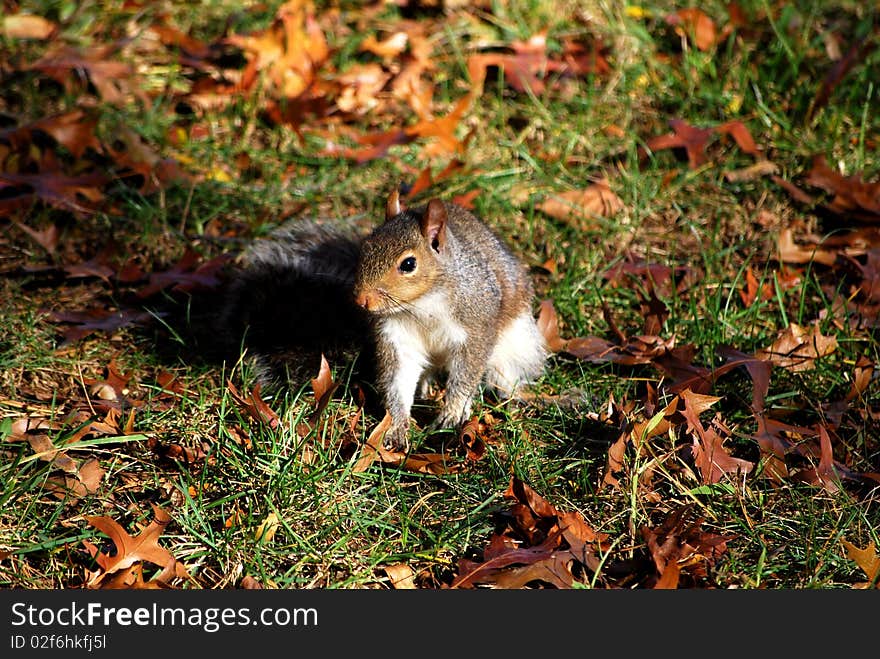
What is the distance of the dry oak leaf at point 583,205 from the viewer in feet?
14.6

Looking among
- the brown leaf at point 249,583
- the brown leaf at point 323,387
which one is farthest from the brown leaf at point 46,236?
the brown leaf at point 249,583

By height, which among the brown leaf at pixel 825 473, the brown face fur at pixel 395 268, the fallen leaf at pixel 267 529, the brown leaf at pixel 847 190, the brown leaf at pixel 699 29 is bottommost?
the fallen leaf at pixel 267 529

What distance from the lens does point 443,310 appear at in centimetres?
335

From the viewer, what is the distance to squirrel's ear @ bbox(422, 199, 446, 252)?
3.19 meters

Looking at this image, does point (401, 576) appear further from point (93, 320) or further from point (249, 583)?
point (93, 320)

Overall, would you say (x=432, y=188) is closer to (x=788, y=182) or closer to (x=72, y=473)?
(x=788, y=182)

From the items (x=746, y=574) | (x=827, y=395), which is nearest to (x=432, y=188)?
(x=827, y=395)

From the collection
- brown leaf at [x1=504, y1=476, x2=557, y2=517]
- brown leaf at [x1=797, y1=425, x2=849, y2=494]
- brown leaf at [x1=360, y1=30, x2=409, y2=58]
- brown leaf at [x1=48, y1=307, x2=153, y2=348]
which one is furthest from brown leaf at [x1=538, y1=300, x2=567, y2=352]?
brown leaf at [x1=360, y1=30, x2=409, y2=58]

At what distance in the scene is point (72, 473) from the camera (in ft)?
10.0

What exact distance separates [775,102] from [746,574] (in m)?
2.86

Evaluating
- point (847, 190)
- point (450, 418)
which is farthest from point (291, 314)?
point (847, 190)

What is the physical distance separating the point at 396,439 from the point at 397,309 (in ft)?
1.55

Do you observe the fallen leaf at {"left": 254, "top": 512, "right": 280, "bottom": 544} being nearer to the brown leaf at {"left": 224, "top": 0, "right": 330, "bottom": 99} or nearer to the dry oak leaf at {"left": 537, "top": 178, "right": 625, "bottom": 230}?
the dry oak leaf at {"left": 537, "top": 178, "right": 625, "bottom": 230}

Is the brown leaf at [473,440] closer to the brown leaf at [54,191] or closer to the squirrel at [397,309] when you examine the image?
the squirrel at [397,309]
